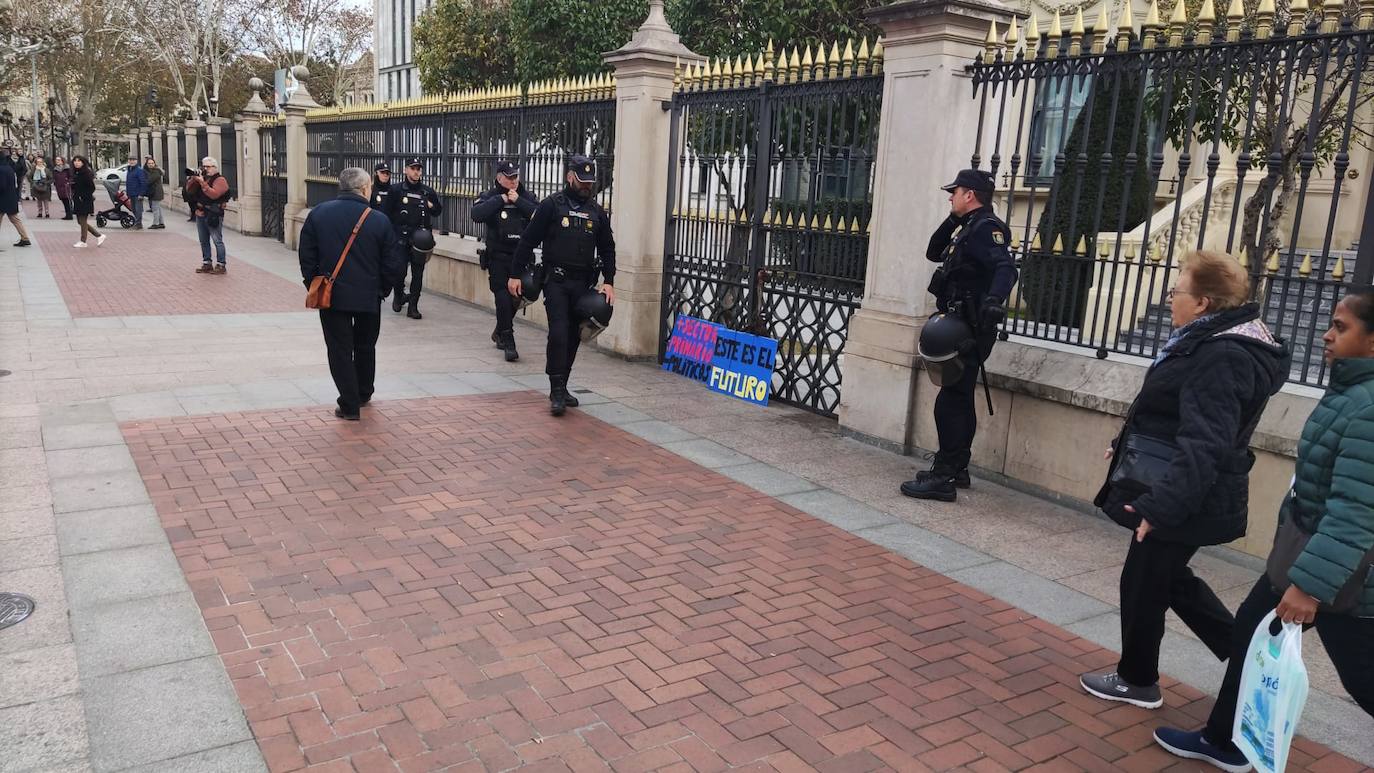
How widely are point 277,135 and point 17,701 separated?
20.0 m

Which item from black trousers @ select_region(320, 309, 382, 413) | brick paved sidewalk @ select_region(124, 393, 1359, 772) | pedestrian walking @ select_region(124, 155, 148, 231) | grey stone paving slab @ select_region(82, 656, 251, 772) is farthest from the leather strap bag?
pedestrian walking @ select_region(124, 155, 148, 231)

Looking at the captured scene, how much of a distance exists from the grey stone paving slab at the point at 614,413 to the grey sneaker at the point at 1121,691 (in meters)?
4.31

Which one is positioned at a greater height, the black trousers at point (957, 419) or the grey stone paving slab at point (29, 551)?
the black trousers at point (957, 419)

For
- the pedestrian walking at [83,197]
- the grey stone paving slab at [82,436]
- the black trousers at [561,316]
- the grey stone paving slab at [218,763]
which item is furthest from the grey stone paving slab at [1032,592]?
the pedestrian walking at [83,197]

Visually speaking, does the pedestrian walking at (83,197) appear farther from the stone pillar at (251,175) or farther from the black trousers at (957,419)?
the black trousers at (957,419)

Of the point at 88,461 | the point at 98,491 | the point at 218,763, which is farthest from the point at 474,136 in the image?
the point at 218,763

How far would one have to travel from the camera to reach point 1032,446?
6.27 m

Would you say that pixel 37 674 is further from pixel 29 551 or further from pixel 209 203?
pixel 209 203

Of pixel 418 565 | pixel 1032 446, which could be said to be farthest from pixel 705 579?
pixel 1032 446

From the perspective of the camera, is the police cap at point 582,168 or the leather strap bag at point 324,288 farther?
the police cap at point 582,168

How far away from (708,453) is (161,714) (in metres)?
4.09

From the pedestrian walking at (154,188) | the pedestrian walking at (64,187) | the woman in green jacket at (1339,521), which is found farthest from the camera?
the pedestrian walking at (64,187)

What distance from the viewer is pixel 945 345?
5855 millimetres

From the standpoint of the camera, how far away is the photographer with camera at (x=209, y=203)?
1473 cm
